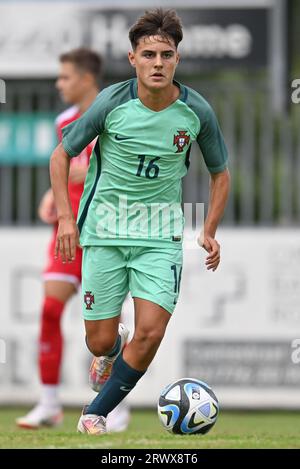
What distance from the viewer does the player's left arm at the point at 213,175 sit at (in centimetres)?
696

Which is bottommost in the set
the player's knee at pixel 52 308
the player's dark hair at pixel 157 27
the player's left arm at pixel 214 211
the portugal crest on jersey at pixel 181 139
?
the player's knee at pixel 52 308

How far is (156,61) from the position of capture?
22.0 feet

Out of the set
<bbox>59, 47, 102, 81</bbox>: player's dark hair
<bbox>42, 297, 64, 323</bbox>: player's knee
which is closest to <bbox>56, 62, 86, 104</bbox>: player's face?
<bbox>59, 47, 102, 81</bbox>: player's dark hair

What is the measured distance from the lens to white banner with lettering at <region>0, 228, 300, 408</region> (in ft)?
40.4

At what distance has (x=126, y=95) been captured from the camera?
688 cm

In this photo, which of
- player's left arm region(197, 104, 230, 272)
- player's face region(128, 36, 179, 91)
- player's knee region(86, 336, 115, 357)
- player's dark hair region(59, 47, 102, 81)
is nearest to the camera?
player's face region(128, 36, 179, 91)

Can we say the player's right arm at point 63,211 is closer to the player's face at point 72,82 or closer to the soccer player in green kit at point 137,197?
the soccer player in green kit at point 137,197

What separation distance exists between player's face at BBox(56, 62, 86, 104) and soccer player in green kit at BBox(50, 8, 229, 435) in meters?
2.78

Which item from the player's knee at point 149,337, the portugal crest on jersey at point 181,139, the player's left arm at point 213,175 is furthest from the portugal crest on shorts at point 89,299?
the portugal crest on jersey at point 181,139

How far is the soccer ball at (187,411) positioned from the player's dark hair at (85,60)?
3.42 meters

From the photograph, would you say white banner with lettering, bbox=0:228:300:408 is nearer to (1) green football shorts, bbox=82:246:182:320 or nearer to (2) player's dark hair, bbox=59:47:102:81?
(2) player's dark hair, bbox=59:47:102:81

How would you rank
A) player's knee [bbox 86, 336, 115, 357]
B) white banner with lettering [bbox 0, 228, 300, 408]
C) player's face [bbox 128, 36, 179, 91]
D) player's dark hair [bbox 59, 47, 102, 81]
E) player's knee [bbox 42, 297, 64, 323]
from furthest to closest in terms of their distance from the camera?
white banner with lettering [bbox 0, 228, 300, 408] → player's dark hair [bbox 59, 47, 102, 81] → player's knee [bbox 42, 297, 64, 323] → player's knee [bbox 86, 336, 115, 357] → player's face [bbox 128, 36, 179, 91]

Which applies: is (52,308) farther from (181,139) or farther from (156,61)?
(156,61)

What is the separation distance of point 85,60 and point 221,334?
3.58 m
